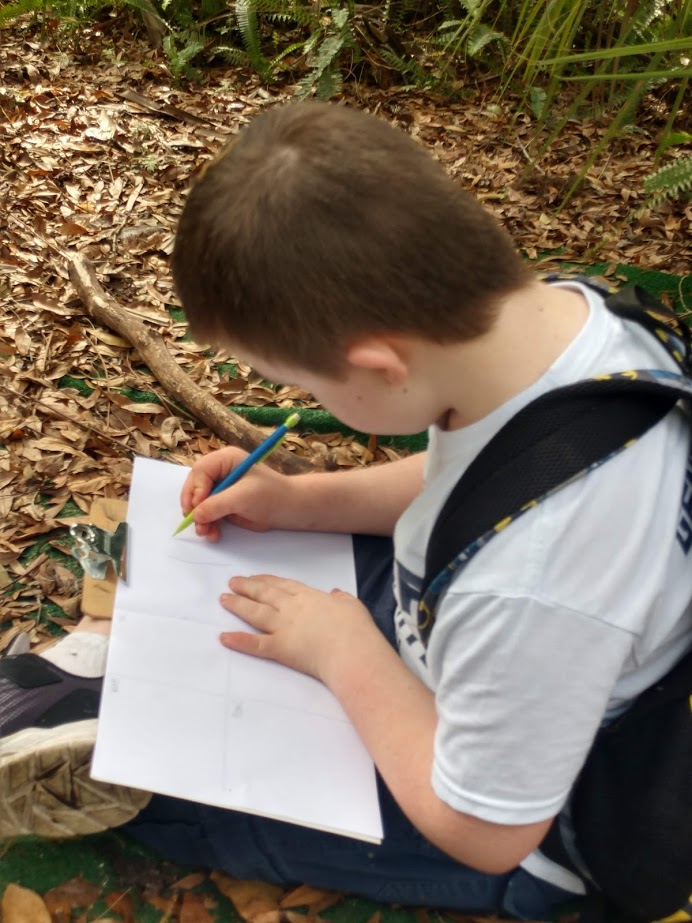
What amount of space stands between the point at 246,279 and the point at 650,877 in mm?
824

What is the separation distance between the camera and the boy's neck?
2.80 ft

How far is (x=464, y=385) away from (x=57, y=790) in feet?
2.61

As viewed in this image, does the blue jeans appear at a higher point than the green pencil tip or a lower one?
lower

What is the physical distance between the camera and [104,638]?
1.33 metres

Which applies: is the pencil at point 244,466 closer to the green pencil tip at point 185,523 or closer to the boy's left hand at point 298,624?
the green pencil tip at point 185,523

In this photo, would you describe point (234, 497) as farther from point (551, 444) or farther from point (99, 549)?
point (551, 444)

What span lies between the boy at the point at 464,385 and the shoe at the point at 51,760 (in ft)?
1.42

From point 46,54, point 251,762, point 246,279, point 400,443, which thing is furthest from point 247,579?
point 46,54

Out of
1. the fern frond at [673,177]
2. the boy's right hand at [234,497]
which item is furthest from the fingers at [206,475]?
the fern frond at [673,177]

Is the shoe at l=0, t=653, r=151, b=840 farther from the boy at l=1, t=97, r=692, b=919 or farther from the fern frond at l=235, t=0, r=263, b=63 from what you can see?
the fern frond at l=235, t=0, r=263, b=63

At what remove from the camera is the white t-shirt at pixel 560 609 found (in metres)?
0.77

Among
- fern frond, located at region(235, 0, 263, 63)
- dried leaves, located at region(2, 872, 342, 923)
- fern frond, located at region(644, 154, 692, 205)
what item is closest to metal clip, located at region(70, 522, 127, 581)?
dried leaves, located at region(2, 872, 342, 923)

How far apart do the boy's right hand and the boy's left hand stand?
137mm

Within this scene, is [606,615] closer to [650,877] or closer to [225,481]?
[650,877]
